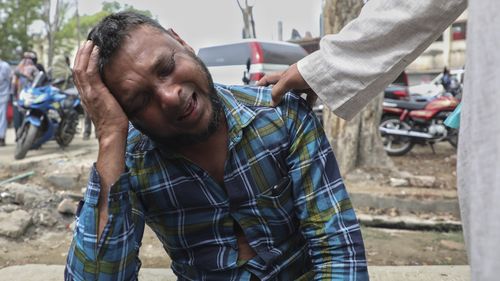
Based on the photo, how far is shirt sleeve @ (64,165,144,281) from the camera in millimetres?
1232

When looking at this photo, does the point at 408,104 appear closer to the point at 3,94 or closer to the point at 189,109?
the point at 3,94

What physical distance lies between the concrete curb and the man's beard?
58.9 inches

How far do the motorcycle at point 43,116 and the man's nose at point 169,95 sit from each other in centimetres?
572

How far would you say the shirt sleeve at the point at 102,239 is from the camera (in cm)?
123

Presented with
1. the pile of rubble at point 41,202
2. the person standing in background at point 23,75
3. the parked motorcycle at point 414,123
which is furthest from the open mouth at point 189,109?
the person standing in background at point 23,75

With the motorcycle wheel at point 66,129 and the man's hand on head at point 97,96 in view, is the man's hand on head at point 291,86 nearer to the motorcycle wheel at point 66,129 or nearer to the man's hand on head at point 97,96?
the man's hand on head at point 97,96

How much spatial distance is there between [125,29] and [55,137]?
21.0 feet

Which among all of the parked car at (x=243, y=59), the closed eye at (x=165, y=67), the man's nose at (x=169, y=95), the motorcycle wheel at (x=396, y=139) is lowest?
the motorcycle wheel at (x=396, y=139)

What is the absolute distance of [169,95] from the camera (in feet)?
4.04

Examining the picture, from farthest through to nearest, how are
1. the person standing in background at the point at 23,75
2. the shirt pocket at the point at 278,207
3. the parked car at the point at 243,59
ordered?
the parked car at the point at 243,59
the person standing in background at the point at 23,75
the shirt pocket at the point at 278,207

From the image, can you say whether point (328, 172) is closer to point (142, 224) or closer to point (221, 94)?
Result: point (221, 94)

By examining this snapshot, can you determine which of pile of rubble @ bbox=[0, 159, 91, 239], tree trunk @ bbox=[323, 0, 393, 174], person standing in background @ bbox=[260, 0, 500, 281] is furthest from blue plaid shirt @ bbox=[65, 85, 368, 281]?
tree trunk @ bbox=[323, 0, 393, 174]

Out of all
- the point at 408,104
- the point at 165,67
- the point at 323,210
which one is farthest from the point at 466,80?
the point at 408,104

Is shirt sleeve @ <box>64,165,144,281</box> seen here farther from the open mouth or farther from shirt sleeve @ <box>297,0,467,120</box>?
shirt sleeve @ <box>297,0,467,120</box>
